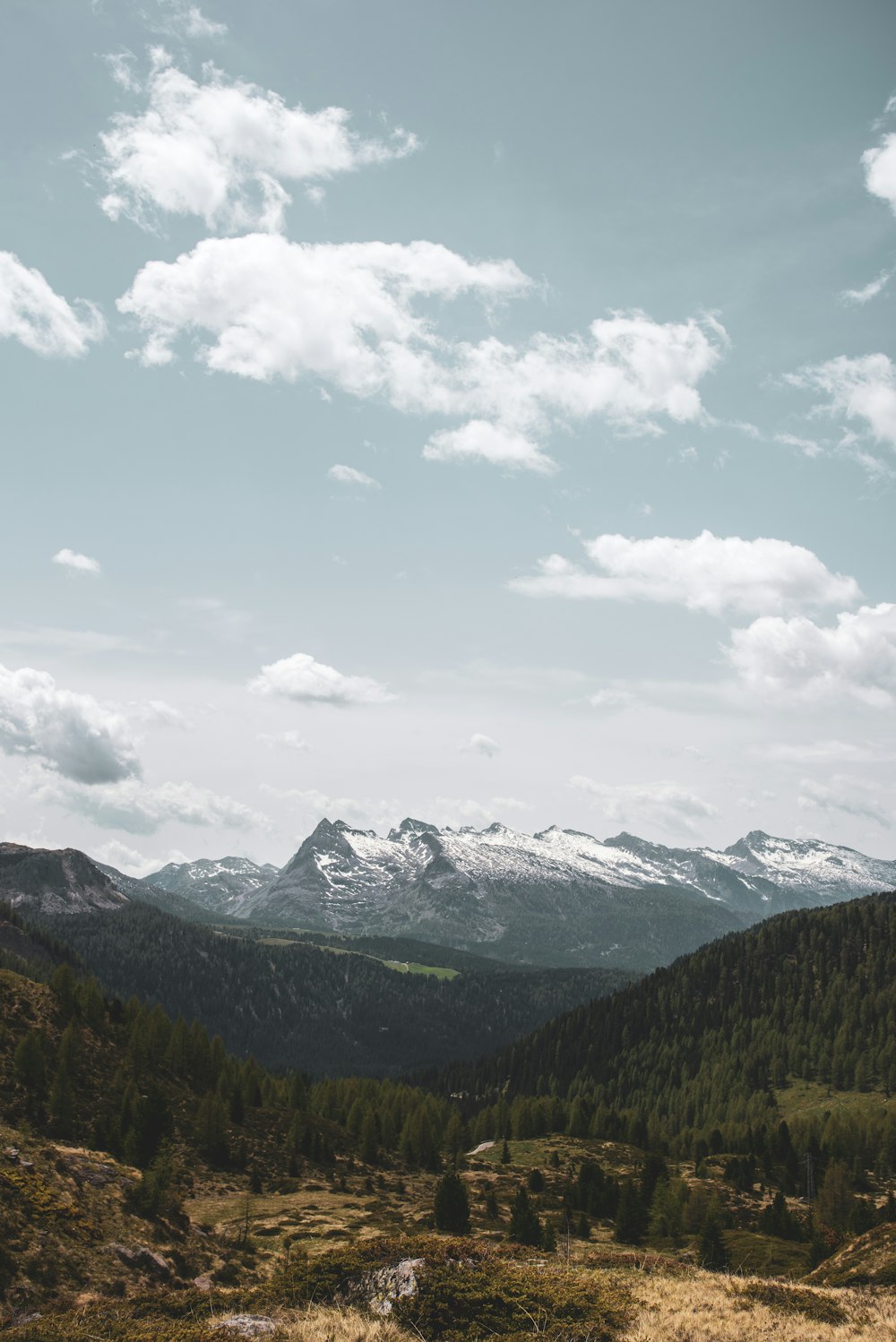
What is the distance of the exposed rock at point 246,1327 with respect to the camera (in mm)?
26062

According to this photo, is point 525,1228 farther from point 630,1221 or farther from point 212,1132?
point 212,1132

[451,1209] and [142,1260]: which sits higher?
[142,1260]

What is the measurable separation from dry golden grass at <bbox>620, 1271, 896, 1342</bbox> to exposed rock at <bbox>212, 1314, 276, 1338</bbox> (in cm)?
1269

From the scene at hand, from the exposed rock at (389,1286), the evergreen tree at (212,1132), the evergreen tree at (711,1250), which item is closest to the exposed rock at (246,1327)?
the exposed rock at (389,1286)

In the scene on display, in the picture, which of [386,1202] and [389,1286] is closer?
[389,1286]

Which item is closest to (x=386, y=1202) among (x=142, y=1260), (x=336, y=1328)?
(x=142, y=1260)

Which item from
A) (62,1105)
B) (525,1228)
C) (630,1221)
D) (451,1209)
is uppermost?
(525,1228)

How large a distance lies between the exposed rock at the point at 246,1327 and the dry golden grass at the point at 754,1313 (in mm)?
12688

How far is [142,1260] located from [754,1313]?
34377mm

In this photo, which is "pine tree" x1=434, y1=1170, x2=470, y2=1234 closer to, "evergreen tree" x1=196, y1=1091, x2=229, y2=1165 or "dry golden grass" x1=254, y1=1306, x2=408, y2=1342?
"evergreen tree" x1=196, y1=1091, x2=229, y2=1165

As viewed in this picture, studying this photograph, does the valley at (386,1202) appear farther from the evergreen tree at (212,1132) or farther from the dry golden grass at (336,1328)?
the evergreen tree at (212,1132)

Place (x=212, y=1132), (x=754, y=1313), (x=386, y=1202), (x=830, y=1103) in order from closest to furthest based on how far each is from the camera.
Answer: (x=754, y=1313)
(x=386, y=1202)
(x=212, y=1132)
(x=830, y=1103)

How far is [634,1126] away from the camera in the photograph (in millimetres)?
160500

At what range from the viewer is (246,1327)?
2683 centimetres
